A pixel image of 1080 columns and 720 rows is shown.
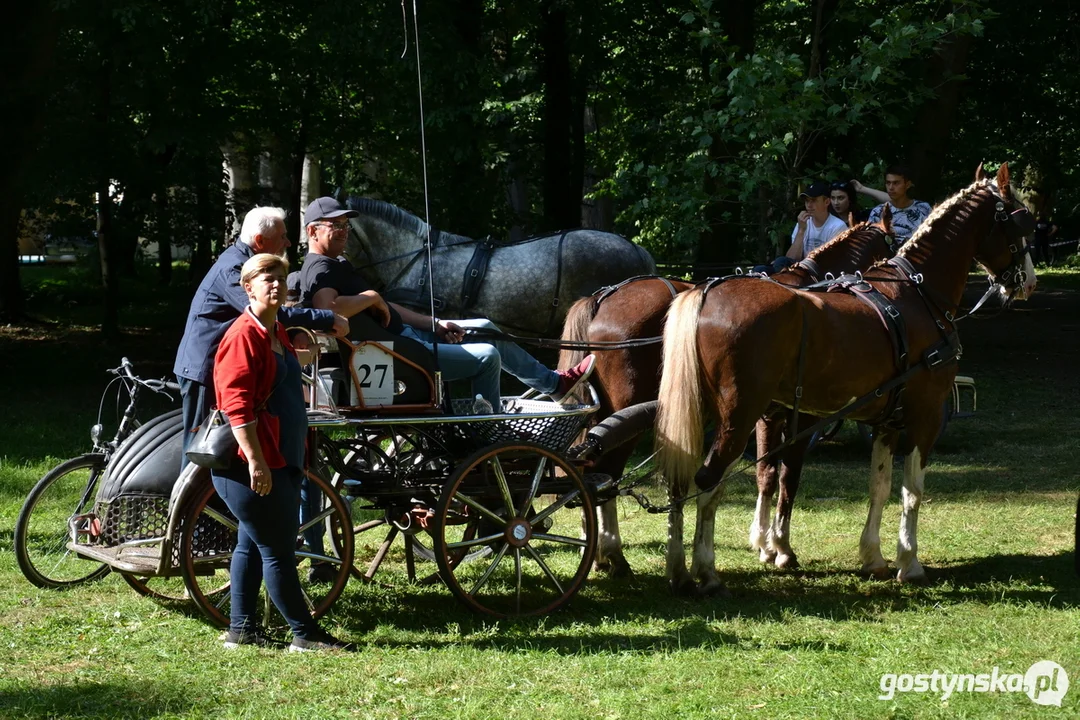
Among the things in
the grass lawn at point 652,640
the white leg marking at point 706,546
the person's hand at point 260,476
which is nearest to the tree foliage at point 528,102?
the grass lawn at point 652,640

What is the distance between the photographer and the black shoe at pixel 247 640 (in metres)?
5.27

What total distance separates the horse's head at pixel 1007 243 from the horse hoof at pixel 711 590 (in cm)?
256

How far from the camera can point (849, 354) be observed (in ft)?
21.6

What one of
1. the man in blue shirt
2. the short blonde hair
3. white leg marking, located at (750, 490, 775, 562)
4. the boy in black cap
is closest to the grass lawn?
white leg marking, located at (750, 490, 775, 562)

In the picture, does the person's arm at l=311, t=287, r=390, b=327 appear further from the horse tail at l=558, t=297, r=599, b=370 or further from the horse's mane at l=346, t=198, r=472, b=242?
the horse's mane at l=346, t=198, r=472, b=242

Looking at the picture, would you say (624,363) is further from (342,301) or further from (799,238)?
(799,238)

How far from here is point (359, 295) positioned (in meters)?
5.82

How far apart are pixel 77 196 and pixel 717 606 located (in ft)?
44.4

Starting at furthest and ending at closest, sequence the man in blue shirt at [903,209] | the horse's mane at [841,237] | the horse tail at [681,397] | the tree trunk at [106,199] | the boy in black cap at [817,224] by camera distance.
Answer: the tree trunk at [106,199]
the boy in black cap at [817,224]
the man in blue shirt at [903,209]
the horse's mane at [841,237]
the horse tail at [681,397]

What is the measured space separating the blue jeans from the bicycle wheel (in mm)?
1776

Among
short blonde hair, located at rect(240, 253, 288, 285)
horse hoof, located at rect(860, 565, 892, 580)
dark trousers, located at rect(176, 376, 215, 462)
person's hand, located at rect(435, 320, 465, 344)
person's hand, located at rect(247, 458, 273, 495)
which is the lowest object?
horse hoof, located at rect(860, 565, 892, 580)

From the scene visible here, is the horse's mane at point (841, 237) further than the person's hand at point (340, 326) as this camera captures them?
Yes

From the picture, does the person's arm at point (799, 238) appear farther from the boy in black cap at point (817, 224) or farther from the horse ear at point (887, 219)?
the horse ear at point (887, 219)

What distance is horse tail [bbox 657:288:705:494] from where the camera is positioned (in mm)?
6152
